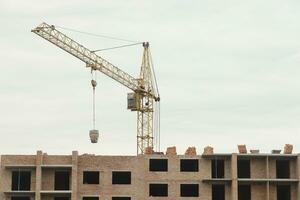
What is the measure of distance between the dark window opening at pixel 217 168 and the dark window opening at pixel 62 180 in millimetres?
16788

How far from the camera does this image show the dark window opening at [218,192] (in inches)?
3740

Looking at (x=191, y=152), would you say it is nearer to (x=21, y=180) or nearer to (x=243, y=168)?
(x=243, y=168)

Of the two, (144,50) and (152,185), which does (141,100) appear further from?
(152,185)

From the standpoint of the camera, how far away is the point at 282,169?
94.9 metres

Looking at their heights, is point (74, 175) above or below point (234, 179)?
above

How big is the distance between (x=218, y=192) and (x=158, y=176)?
722 cm

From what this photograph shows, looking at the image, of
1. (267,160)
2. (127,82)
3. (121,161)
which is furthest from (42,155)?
(127,82)

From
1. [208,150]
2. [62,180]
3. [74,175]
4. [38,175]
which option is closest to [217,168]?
[208,150]

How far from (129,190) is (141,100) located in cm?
3484

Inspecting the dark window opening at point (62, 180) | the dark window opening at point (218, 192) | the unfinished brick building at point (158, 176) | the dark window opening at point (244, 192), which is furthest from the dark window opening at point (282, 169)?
the dark window opening at point (62, 180)

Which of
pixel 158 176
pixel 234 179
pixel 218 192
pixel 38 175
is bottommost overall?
Result: pixel 218 192

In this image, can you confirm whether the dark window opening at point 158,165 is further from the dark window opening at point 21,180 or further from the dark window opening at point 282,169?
the dark window opening at point 21,180

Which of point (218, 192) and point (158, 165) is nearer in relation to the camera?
point (218, 192)

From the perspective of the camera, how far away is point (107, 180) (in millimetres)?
94312
